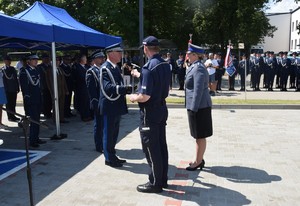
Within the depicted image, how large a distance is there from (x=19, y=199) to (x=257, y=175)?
3581mm

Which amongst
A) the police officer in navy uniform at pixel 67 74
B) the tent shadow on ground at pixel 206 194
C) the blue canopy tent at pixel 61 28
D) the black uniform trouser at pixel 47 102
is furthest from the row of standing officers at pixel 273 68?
the tent shadow on ground at pixel 206 194

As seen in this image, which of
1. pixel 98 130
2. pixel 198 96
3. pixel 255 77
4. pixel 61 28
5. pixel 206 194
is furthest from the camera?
pixel 255 77

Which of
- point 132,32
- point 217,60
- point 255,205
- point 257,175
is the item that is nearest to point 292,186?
point 257,175

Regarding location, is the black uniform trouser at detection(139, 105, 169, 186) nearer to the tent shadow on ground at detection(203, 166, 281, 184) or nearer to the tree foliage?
the tent shadow on ground at detection(203, 166, 281, 184)

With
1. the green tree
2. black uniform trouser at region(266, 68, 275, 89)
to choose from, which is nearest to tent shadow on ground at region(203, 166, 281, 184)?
black uniform trouser at region(266, 68, 275, 89)

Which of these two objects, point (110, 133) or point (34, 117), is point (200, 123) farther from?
point (34, 117)

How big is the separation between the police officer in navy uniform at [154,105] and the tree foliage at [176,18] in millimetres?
16257

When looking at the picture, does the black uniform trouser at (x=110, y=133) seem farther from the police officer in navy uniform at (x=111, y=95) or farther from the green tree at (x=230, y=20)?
the green tree at (x=230, y=20)

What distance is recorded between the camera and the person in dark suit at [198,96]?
5.43 meters

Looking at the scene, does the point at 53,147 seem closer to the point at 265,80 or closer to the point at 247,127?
the point at 247,127

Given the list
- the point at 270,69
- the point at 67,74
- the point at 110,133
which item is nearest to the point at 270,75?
the point at 270,69

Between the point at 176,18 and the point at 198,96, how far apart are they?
2954cm

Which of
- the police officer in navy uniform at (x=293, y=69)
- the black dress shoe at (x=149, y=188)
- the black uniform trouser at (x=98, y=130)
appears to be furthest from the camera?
the police officer in navy uniform at (x=293, y=69)

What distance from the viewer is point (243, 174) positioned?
579 cm
